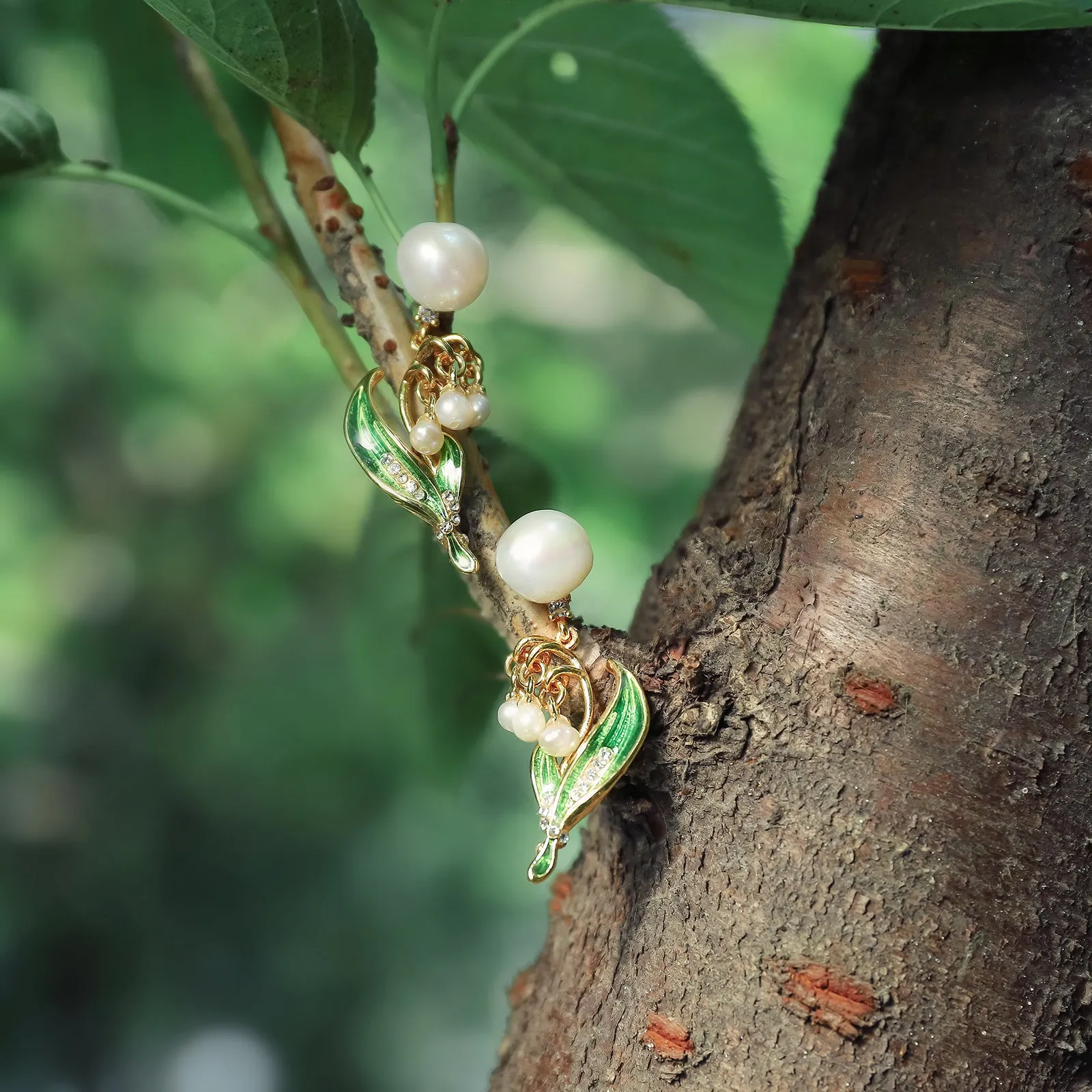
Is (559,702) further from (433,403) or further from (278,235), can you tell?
(278,235)

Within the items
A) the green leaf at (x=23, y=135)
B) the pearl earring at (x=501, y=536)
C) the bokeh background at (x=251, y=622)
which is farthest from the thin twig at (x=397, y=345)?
the bokeh background at (x=251, y=622)

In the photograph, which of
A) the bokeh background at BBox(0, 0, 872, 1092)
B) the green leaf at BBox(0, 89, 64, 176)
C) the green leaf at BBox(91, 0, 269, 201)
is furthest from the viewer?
the bokeh background at BBox(0, 0, 872, 1092)

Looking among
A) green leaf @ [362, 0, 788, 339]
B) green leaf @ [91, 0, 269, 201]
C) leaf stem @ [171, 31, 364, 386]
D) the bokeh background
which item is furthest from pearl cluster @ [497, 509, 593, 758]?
the bokeh background

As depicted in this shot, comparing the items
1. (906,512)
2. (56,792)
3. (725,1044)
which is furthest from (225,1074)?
(906,512)

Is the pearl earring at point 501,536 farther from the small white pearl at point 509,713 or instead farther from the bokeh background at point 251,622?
the bokeh background at point 251,622

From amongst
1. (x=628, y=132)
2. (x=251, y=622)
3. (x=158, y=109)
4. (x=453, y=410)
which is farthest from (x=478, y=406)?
(x=251, y=622)

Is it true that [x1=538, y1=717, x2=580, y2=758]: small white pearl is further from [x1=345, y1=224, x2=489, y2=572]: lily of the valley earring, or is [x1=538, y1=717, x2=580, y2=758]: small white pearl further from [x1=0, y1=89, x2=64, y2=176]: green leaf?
[x1=0, y1=89, x2=64, y2=176]: green leaf
